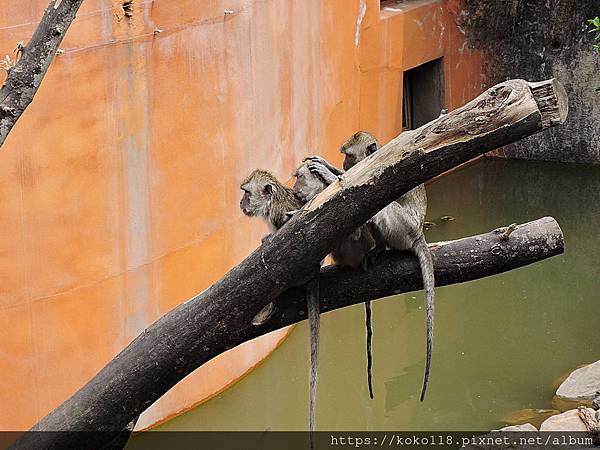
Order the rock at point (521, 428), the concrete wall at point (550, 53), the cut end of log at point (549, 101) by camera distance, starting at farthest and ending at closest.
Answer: the concrete wall at point (550, 53)
the rock at point (521, 428)
the cut end of log at point (549, 101)

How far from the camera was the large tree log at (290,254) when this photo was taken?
3.17 metres

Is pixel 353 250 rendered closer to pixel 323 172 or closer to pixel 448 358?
pixel 323 172

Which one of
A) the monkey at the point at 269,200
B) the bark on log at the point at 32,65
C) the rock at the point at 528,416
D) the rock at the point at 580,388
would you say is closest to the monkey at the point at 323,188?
the monkey at the point at 269,200

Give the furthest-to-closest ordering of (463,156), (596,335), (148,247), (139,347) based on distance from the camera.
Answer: (596,335) → (148,247) → (139,347) → (463,156)

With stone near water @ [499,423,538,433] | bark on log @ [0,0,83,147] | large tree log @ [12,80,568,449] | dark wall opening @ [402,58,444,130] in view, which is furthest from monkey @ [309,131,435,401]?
dark wall opening @ [402,58,444,130]

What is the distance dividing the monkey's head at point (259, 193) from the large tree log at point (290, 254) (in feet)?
2.44

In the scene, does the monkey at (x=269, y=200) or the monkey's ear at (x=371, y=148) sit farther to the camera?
the monkey's ear at (x=371, y=148)

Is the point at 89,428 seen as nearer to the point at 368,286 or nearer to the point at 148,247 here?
the point at 368,286

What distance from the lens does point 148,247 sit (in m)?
7.84

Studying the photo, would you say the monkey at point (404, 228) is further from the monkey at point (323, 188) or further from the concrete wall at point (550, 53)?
the concrete wall at point (550, 53)

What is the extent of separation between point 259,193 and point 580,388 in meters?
4.56

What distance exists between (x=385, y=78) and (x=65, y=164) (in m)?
5.94

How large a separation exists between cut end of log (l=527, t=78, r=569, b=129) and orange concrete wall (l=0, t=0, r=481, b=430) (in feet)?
14.5

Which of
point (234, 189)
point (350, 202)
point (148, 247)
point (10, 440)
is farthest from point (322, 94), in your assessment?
point (350, 202)
